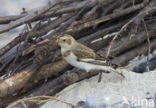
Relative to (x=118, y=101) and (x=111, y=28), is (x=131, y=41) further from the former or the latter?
(x=118, y=101)

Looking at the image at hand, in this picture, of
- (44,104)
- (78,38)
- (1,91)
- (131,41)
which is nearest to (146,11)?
(131,41)

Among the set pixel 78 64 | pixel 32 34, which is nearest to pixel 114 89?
pixel 78 64

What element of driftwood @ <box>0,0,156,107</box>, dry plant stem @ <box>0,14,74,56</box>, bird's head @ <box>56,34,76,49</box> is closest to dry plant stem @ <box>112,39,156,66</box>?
driftwood @ <box>0,0,156,107</box>

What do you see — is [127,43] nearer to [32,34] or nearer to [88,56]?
[88,56]

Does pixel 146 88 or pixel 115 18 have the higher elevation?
pixel 115 18

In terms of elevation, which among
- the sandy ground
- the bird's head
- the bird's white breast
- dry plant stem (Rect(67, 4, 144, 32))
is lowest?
the sandy ground

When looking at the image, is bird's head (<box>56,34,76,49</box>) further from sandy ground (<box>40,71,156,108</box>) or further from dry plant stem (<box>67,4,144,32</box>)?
sandy ground (<box>40,71,156,108</box>)
